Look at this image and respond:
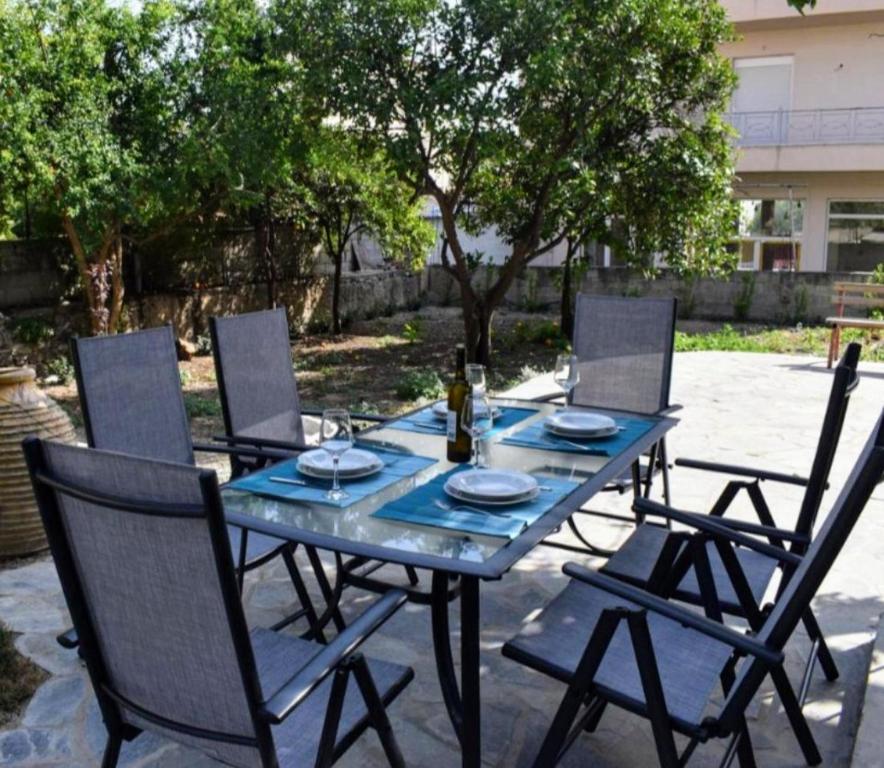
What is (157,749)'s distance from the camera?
2.57m

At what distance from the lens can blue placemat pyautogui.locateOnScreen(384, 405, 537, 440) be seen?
333 centimetres

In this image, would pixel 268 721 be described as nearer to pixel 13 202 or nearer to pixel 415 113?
pixel 415 113

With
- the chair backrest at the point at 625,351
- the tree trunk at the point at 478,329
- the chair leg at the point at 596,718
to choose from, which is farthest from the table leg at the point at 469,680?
the tree trunk at the point at 478,329

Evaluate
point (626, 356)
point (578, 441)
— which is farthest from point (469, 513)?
point (626, 356)

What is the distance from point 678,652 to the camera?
231cm

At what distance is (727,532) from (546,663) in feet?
2.17

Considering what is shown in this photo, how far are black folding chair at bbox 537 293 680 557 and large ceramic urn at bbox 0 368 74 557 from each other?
241 cm

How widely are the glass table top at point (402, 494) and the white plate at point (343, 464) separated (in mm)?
125

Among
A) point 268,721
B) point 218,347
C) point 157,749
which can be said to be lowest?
point 157,749

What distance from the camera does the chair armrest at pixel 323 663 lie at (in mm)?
1708

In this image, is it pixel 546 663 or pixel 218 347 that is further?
pixel 218 347

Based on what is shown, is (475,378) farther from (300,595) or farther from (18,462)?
(18,462)

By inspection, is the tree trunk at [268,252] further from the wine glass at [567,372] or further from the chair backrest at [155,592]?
the chair backrest at [155,592]

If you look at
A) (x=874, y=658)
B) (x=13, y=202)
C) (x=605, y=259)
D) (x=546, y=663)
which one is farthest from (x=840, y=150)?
(x=546, y=663)
